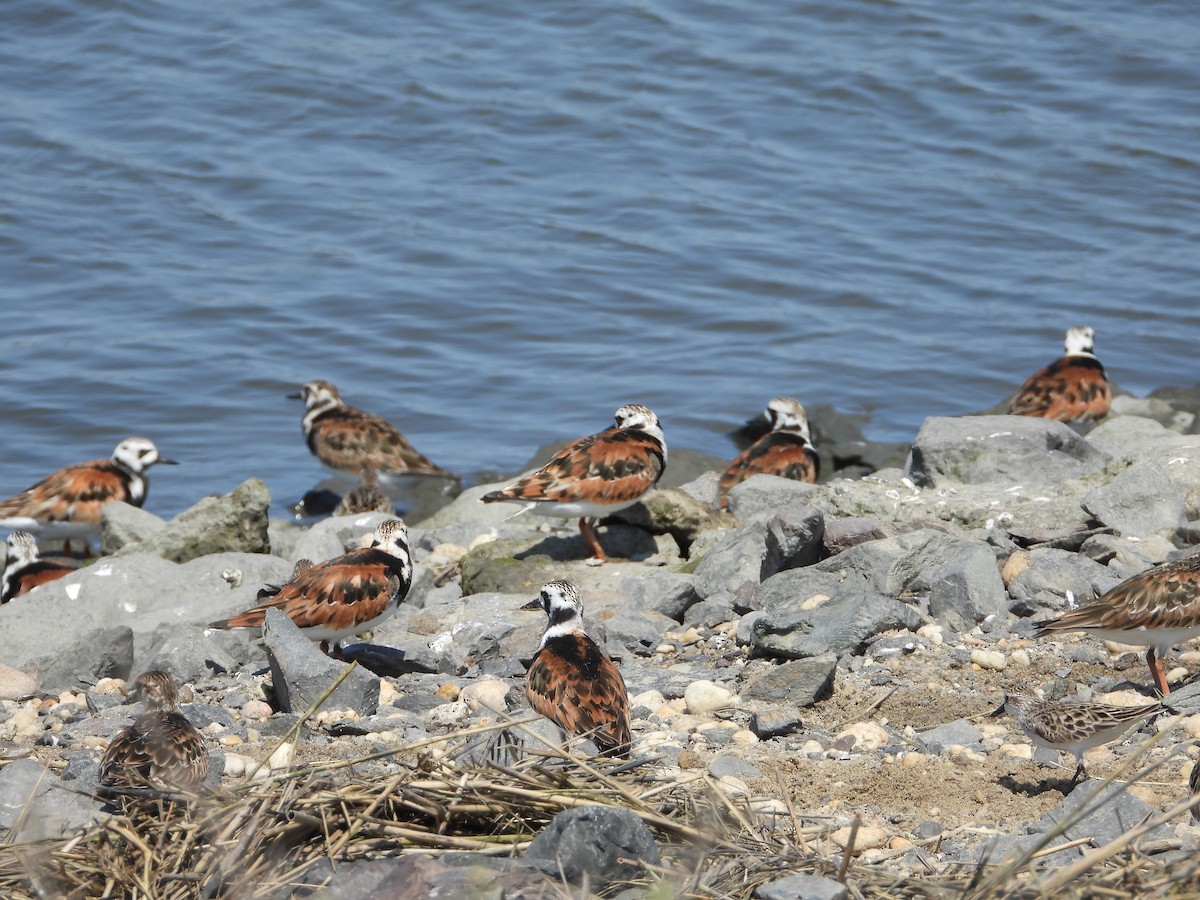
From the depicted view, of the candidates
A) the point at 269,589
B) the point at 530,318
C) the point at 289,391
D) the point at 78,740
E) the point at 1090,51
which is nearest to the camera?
the point at 78,740

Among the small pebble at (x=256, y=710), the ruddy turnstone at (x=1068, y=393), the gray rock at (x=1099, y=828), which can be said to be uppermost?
the gray rock at (x=1099, y=828)

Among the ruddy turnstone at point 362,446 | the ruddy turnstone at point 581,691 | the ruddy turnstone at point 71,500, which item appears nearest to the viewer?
the ruddy turnstone at point 581,691

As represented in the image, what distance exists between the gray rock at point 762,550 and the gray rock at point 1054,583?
1182 mm

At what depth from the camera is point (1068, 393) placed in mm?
13828

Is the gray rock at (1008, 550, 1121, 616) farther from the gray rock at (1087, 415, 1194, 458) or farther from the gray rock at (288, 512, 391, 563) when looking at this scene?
the gray rock at (1087, 415, 1194, 458)

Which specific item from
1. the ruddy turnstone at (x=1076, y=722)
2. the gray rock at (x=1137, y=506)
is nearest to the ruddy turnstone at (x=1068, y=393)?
the gray rock at (x=1137, y=506)

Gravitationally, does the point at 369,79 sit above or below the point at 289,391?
above

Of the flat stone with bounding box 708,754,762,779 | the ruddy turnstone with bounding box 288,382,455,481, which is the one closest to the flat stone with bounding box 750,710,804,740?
the flat stone with bounding box 708,754,762,779

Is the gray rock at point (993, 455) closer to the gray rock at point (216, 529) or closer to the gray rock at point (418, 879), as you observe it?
the gray rock at point (216, 529)

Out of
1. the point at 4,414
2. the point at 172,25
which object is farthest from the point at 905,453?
the point at 172,25

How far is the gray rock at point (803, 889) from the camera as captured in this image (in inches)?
172

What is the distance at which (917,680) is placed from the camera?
734 centimetres

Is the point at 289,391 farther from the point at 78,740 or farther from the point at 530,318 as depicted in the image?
the point at 78,740

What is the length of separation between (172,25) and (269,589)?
20.4 metres
